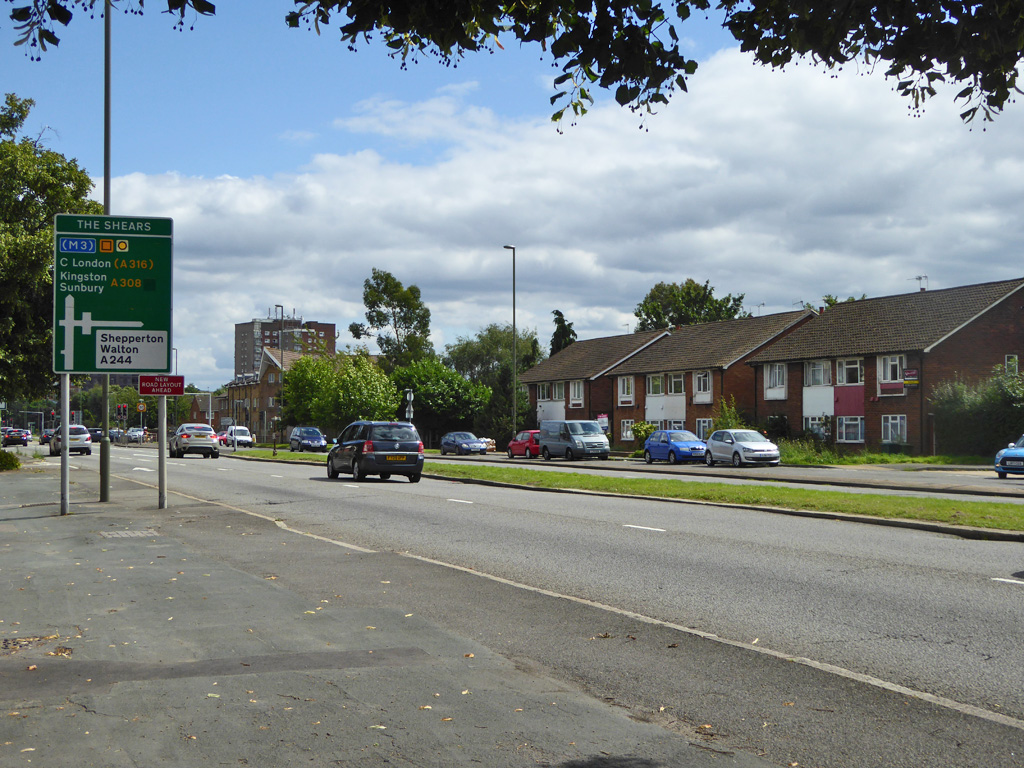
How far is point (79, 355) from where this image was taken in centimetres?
1650

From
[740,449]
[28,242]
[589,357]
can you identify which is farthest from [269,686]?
[589,357]

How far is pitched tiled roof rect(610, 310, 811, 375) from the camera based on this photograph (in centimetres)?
6175

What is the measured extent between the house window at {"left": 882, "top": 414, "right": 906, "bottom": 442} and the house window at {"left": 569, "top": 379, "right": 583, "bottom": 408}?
94.6ft

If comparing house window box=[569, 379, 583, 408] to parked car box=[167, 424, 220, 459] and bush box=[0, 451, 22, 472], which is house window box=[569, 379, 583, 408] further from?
bush box=[0, 451, 22, 472]

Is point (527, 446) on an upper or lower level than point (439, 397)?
lower

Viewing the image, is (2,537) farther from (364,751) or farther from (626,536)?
(364,751)

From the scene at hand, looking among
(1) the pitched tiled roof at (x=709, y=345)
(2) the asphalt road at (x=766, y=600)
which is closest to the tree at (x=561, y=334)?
(1) the pitched tiled roof at (x=709, y=345)

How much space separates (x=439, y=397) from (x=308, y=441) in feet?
51.6

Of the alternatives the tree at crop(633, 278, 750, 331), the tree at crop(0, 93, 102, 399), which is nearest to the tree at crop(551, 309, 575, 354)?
the tree at crop(633, 278, 750, 331)

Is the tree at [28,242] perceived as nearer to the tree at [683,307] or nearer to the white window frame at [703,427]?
the white window frame at [703,427]

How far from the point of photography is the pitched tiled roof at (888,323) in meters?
49.9

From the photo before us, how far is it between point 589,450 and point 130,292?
3049 centimetres

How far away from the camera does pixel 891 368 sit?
5041cm

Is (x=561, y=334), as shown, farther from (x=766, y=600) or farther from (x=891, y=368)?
(x=766, y=600)
